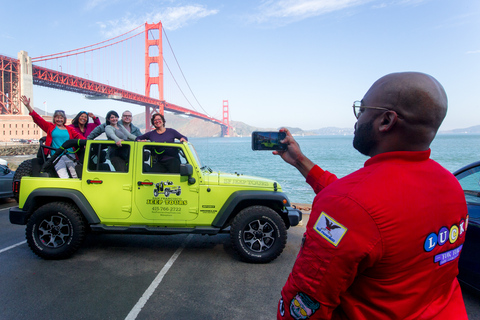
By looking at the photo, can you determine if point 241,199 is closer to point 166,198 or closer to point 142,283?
point 166,198

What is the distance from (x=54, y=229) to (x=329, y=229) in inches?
178

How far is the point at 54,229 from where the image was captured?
4367 millimetres

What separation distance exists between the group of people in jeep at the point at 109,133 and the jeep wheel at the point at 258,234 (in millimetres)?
1303

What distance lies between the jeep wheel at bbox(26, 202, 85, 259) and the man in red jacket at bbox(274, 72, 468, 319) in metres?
3.99

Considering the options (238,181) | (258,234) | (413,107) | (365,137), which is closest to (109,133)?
(238,181)

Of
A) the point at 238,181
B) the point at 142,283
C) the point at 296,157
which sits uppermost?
the point at 296,157

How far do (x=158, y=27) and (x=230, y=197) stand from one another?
66078 millimetres

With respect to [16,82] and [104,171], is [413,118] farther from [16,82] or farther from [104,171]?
[16,82]

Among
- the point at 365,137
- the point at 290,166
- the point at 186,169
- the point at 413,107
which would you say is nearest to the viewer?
the point at 413,107

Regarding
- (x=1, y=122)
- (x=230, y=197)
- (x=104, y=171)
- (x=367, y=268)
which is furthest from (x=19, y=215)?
(x=1, y=122)

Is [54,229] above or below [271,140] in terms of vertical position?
Result: below

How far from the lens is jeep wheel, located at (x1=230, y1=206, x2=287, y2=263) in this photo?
13.9ft

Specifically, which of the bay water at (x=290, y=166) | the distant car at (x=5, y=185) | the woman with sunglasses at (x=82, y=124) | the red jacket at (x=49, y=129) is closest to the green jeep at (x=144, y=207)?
the red jacket at (x=49, y=129)

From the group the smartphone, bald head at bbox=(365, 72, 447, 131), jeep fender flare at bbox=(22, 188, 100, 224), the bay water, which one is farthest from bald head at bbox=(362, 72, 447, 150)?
the bay water
